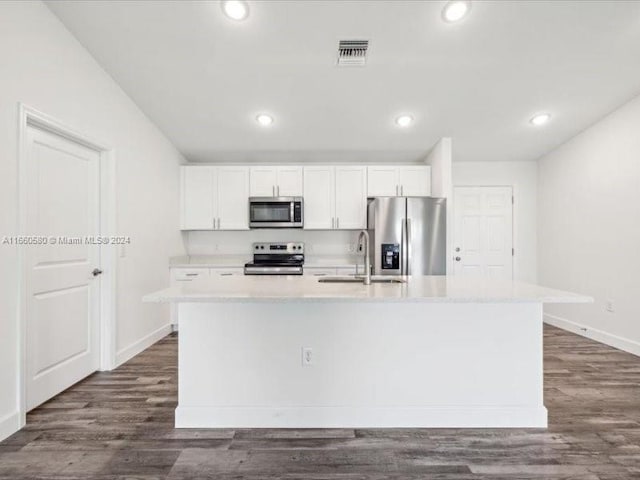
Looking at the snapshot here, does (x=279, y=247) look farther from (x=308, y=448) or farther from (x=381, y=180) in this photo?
(x=308, y=448)

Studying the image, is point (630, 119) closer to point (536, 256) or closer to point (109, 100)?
point (536, 256)

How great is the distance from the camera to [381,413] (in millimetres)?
2057

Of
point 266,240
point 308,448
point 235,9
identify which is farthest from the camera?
point 266,240

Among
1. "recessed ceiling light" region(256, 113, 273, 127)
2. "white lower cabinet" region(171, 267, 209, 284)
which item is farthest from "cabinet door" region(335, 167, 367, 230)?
"white lower cabinet" region(171, 267, 209, 284)

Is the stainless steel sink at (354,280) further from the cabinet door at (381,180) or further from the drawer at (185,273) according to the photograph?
the drawer at (185,273)

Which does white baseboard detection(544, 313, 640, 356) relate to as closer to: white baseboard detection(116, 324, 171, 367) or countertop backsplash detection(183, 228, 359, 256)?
countertop backsplash detection(183, 228, 359, 256)

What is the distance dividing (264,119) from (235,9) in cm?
136

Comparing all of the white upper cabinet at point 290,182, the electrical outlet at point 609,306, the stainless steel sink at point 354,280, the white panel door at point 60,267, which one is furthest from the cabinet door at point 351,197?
the electrical outlet at point 609,306

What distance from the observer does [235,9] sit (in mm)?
2379

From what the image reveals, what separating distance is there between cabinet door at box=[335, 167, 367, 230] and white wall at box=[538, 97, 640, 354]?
251 cm

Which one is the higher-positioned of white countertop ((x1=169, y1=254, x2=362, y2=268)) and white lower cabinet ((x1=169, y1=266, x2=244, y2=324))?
white countertop ((x1=169, y1=254, x2=362, y2=268))

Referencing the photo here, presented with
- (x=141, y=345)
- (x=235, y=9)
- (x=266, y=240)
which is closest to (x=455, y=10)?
(x=235, y=9)

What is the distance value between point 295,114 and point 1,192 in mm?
2537

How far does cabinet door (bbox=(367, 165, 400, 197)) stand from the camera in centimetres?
440
